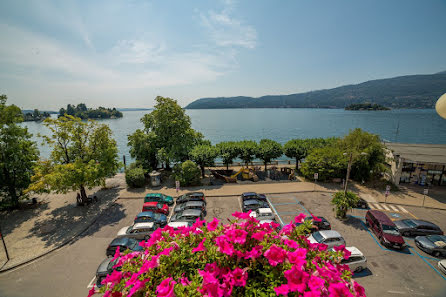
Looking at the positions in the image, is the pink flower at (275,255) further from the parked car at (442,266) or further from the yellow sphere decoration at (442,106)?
the parked car at (442,266)

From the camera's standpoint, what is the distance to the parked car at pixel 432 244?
12.9 meters

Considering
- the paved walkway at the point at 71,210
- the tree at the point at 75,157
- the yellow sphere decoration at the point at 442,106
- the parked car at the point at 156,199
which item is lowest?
the paved walkway at the point at 71,210

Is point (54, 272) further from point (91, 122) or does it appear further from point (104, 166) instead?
point (91, 122)

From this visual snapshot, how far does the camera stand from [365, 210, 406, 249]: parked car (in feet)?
44.4

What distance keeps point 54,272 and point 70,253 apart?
65.6 inches

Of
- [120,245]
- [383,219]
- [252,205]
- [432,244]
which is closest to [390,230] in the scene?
[383,219]

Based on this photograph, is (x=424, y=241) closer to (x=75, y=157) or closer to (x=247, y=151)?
(x=247, y=151)

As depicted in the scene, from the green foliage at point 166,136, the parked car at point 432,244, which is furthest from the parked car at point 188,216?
the parked car at point 432,244

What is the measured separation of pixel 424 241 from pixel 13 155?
3549 cm

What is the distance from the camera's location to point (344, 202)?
55.9ft

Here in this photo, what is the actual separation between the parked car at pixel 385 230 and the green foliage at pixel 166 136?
22.4 meters

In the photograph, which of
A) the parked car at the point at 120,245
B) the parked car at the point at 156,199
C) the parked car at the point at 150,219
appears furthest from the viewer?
the parked car at the point at 156,199

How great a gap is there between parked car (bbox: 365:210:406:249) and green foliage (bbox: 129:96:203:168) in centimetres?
2237

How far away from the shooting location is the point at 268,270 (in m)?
3.03
